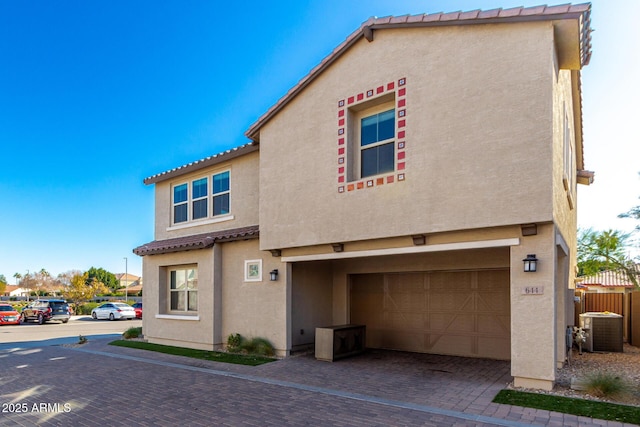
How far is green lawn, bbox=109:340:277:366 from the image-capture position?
37.2ft

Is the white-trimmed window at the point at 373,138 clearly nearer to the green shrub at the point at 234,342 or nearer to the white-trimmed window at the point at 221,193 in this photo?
the white-trimmed window at the point at 221,193

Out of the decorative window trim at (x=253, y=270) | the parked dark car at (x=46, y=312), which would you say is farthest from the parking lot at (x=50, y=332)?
the decorative window trim at (x=253, y=270)

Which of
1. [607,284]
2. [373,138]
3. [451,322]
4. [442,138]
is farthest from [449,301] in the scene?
[607,284]

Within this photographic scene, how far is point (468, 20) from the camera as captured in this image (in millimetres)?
8438

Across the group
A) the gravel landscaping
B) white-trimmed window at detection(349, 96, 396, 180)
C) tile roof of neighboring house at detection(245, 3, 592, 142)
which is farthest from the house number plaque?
tile roof of neighboring house at detection(245, 3, 592, 142)

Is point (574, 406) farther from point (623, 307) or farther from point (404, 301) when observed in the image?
point (623, 307)

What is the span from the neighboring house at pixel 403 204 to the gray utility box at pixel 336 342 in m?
1.05

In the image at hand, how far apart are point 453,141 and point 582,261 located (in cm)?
2235

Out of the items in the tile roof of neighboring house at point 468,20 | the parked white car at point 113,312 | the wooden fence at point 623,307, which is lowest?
the parked white car at point 113,312

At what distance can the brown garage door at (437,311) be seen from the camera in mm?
11422

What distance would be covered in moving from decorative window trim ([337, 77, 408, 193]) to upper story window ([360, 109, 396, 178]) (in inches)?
10.4

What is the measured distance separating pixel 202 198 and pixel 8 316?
22.1 m

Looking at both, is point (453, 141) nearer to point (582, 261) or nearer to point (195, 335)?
point (195, 335)

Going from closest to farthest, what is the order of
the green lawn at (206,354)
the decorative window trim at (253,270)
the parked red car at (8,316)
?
the green lawn at (206,354), the decorative window trim at (253,270), the parked red car at (8,316)
